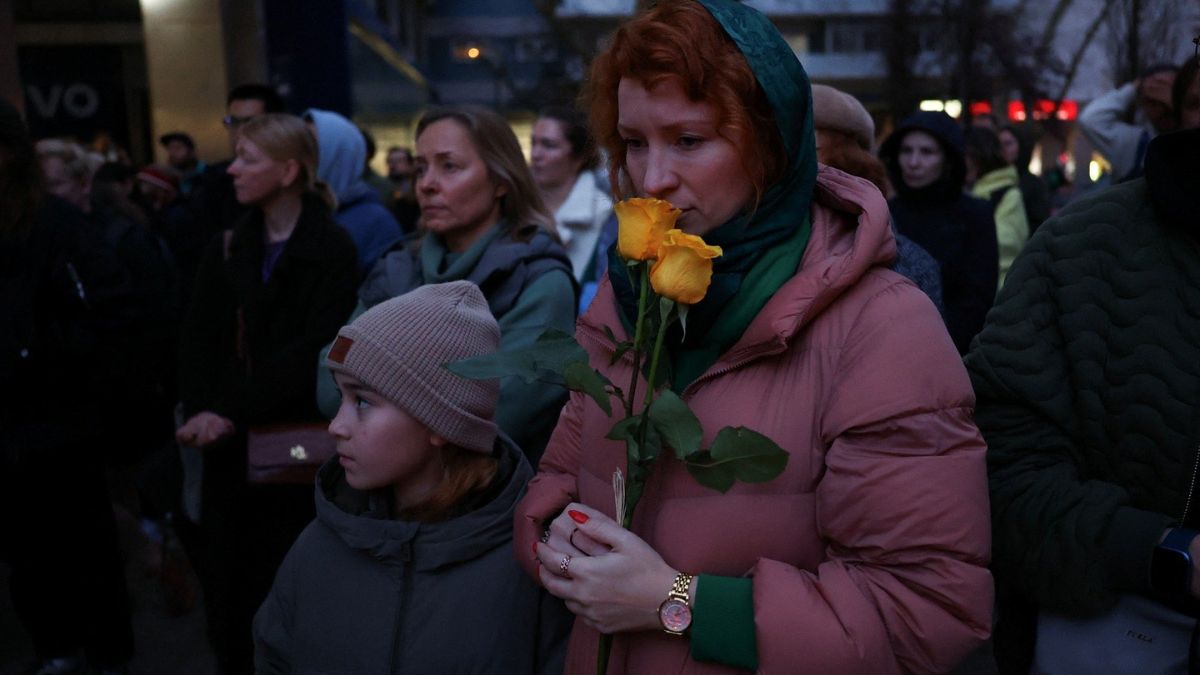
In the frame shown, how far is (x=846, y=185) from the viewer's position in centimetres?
180

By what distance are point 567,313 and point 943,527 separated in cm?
191

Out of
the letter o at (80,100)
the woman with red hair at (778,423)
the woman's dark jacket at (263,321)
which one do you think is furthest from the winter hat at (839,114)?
the letter o at (80,100)

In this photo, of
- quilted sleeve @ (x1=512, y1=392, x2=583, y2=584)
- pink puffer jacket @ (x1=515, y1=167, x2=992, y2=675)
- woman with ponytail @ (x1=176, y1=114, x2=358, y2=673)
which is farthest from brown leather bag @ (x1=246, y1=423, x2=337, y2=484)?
pink puffer jacket @ (x1=515, y1=167, x2=992, y2=675)

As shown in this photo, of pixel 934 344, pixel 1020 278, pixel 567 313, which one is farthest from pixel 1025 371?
pixel 567 313

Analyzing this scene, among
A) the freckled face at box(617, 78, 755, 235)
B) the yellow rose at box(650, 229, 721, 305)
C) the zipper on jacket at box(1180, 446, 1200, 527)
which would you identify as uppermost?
the freckled face at box(617, 78, 755, 235)

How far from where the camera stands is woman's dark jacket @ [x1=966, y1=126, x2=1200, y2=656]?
71.3 inches

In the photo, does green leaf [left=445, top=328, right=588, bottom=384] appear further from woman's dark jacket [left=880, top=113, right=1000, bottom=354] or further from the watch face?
woman's dark jacket [left=880, top=113, right=1000, bottom=354]

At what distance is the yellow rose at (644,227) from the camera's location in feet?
4.71

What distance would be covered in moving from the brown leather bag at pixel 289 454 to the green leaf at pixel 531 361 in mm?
2048

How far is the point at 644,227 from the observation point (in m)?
1.44

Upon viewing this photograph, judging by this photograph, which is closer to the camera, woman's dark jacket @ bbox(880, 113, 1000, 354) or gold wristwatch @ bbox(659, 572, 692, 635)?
gold wristwatch @ bbox(659, 572, 692, 635)

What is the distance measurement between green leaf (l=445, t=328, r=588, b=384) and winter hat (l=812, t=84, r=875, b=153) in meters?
1.84

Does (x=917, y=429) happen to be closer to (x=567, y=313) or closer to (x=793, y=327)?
(x=793, y=327)

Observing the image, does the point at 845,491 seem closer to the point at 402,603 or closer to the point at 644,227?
the point at 644,227
